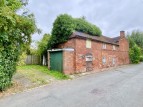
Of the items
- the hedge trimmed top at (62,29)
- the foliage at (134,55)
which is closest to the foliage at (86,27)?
the hedge trimmed top at (62,29)

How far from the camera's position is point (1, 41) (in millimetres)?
9281

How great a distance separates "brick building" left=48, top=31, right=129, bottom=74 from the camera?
1789 cm

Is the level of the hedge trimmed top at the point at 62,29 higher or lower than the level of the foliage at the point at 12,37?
higher

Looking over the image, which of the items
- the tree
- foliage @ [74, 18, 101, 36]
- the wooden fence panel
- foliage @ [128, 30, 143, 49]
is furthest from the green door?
foliage @ [128, 30, 143, 49]

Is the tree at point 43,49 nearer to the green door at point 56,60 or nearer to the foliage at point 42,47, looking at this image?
the foliage at point 42,47

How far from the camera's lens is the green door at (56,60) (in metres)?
17.7

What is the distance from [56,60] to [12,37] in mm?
9042

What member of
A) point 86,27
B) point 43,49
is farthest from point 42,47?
point 86,27

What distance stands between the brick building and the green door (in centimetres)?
43

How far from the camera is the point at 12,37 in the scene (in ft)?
32.8

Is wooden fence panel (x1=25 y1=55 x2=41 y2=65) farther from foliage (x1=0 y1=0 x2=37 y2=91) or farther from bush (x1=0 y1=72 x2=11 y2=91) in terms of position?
bush (x1=0 y1=72 x2=11 y2=91)

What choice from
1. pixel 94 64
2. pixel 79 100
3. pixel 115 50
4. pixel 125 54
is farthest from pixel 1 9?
pixel 125 54

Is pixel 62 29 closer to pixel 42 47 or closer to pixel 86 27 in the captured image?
pixel 86 27

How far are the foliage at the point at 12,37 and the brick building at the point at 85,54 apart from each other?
684cm
